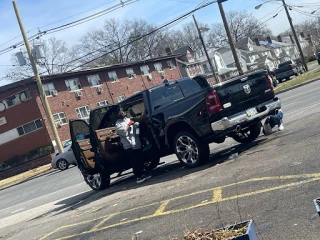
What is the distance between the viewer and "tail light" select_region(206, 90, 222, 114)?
822 cm

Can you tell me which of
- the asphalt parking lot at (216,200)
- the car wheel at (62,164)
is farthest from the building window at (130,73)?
the asphalt parking lot at (216,200)

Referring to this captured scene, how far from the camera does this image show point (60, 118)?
38.3 metres

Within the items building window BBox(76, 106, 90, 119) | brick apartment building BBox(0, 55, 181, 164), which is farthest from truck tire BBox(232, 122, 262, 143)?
building window BBox(76, 106, 90, 119)

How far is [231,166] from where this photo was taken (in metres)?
7.87

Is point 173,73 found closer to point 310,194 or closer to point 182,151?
point 182,151

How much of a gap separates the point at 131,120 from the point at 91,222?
9.59ft

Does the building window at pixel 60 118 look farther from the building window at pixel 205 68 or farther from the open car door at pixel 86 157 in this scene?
the building window at pixel 205 68

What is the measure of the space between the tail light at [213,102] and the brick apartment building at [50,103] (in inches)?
1126

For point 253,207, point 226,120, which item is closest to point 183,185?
point 226,120

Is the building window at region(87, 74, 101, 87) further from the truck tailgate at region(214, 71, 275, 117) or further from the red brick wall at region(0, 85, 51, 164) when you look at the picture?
the truck tailgate at region(214, 71, 275, 117)

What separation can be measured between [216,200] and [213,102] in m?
2.75

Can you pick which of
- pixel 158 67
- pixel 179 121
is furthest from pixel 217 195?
pixel 158 67

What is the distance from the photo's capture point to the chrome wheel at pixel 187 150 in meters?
8.66

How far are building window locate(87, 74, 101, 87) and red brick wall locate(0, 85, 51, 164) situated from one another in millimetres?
8273
